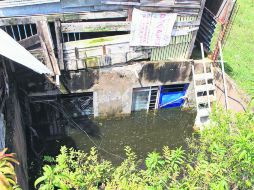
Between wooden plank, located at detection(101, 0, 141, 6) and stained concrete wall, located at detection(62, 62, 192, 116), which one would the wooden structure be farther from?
stained concrete wall, located at detection(62, 62, 192, 116)

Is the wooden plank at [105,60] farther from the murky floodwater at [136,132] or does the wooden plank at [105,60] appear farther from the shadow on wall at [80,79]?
the murky floodwater at [136,132]

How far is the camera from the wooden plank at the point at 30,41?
11.3 metres

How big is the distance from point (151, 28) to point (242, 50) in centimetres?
828

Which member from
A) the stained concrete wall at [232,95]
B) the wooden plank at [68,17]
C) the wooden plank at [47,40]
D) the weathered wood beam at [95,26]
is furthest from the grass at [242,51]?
the wooden plank at [47,40]

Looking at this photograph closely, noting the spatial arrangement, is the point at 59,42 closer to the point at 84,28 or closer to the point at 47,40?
the point at 47,40

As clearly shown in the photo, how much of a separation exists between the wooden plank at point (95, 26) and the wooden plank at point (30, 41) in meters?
0.98

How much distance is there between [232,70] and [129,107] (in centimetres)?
591

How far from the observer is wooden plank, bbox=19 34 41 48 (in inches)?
444

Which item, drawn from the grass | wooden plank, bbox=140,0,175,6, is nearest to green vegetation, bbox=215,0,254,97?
the grass

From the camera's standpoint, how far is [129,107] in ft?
48.3

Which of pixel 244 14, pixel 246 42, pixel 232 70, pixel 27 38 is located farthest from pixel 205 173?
pixel 244 14

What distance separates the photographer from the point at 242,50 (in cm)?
1822

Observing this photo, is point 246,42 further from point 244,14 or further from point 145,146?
point 145,146

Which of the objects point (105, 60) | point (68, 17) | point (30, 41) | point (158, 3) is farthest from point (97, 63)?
point (158, 3)
